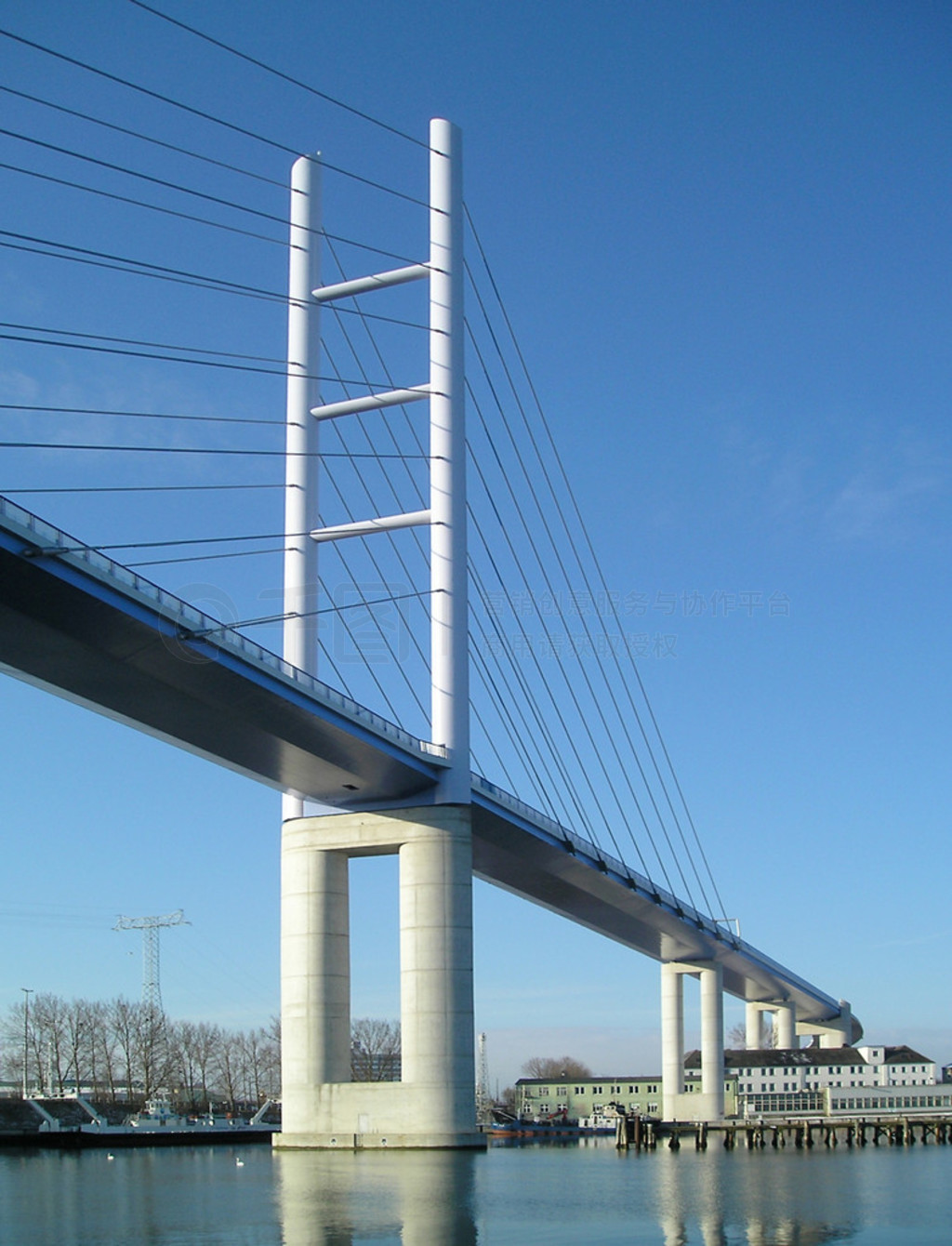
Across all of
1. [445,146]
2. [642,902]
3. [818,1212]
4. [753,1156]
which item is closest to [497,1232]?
[818,1212]

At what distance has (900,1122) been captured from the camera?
73.4m

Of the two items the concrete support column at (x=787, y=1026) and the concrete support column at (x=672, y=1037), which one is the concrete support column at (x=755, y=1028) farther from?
the concrete support column at (x=672, y=1037)

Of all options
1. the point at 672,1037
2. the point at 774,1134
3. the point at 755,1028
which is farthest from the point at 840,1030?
the point at 774,1134

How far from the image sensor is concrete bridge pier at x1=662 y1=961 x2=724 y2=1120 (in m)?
86.6

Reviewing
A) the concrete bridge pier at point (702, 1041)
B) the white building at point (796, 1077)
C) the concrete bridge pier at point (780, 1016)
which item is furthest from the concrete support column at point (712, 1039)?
the concrete bridge pier at point (780, 1016)

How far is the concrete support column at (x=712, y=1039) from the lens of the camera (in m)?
86.5

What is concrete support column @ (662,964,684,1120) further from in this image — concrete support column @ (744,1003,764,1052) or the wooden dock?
concrete support column @ (744,1003,764,1052)

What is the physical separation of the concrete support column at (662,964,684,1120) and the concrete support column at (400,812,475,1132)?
43547mm

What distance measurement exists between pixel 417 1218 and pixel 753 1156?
28491 mm

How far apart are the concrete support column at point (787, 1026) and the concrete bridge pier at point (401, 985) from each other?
69.4 m

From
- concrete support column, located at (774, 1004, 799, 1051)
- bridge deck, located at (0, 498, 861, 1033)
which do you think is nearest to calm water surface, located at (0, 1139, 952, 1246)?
bridge deck, located at (0, 498, 861, 1033)

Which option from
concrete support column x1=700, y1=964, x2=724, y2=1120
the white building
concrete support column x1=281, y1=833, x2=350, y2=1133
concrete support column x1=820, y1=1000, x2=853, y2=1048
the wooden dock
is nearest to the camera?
concrete support column x1=281, y1=833, x2=350, y2=1133

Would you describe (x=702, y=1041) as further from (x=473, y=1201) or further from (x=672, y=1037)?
(x=473, y=1201)

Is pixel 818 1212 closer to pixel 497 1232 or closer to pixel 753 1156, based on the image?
pixel 497 1232
